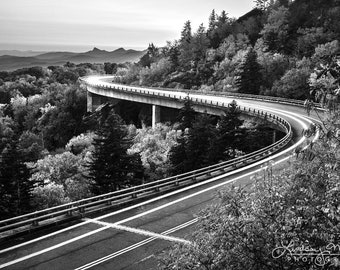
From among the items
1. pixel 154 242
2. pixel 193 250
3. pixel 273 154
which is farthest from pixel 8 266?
pixel 273 154

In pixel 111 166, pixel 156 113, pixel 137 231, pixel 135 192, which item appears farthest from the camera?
pixel 156 113

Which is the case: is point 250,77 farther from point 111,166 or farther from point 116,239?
point 116,239

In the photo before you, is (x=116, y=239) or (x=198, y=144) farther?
(x=198, y=144)

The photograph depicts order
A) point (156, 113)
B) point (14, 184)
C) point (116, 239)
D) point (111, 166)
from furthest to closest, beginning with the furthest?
point (156, 113), point (111, 166), point (14, 184), point (116, 239)

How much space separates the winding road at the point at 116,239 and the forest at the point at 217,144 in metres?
2.32

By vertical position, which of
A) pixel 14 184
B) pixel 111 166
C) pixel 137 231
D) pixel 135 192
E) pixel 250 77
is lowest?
pixel 14 184

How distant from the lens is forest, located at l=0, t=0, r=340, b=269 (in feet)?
26.2

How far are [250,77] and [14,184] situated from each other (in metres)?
58.0

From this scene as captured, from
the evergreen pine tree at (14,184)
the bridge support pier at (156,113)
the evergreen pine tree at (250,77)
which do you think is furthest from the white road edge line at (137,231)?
the evergreen pine tree at (250,77)

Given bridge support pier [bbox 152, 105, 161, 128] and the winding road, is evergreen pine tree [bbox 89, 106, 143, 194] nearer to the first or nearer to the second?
the winding road

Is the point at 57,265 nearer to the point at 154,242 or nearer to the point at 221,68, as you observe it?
the point at 154,242

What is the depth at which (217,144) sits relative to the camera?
44.2 metres

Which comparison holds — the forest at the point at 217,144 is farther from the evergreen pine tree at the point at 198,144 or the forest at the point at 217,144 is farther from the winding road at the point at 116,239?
the winding road at the point at 116,239

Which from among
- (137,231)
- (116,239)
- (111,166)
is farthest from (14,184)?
(116,239)
